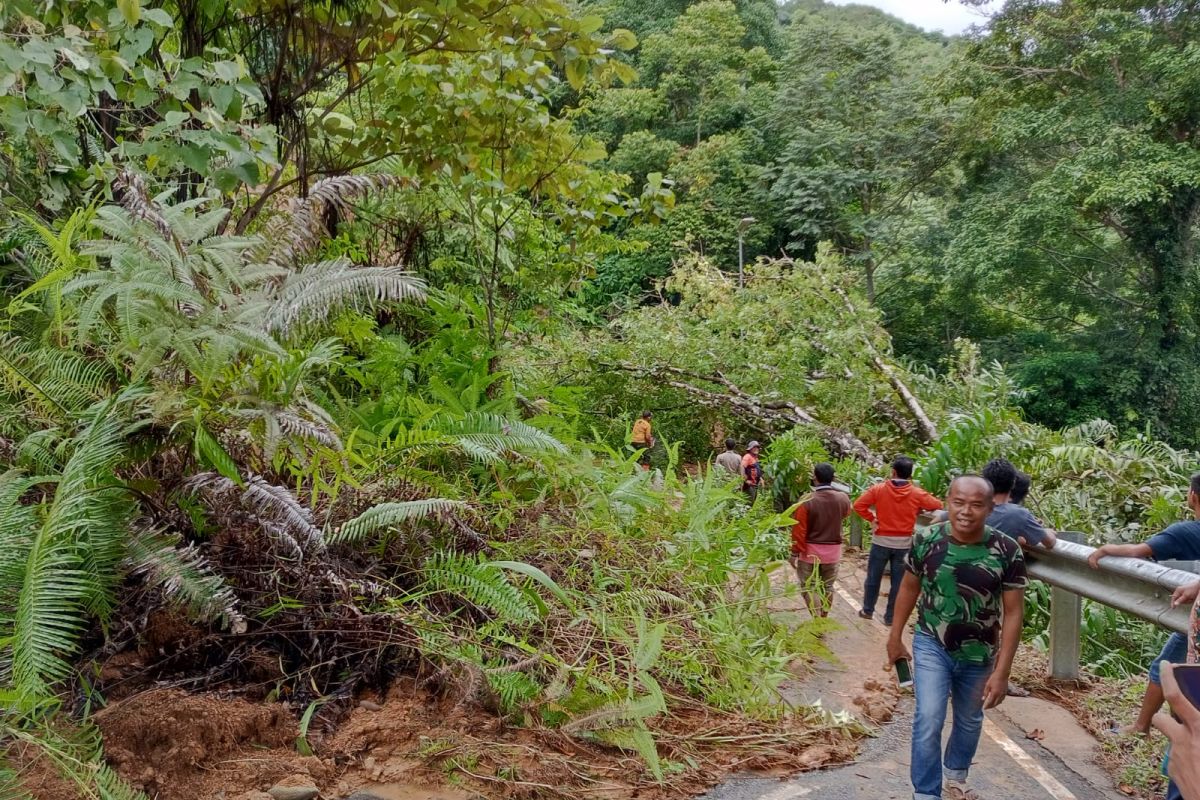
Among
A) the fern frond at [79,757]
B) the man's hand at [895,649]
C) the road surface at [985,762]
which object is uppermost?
the man's hand at [895,649]

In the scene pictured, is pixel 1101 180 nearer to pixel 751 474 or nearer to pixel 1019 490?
pixel 751 474

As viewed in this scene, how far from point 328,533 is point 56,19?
304 cm

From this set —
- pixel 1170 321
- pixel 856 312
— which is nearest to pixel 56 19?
pixel 856 312

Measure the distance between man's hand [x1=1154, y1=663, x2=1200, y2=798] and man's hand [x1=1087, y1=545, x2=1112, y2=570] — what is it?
9.94ft

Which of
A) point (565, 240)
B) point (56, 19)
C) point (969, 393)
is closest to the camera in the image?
point (56, 19)

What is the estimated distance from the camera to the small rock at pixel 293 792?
323cm

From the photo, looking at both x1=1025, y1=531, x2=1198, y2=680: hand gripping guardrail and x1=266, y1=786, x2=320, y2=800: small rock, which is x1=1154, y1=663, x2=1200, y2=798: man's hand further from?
x1=266, y1=786, x2=320, y2=800: small rock

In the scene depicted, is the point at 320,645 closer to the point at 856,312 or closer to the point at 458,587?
the point at 458,587

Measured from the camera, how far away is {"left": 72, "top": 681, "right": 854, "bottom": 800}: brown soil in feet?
11.0

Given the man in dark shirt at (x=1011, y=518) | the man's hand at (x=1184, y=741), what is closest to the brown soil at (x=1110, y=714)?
A: the man in dark shirt at (x=1011, y=518)

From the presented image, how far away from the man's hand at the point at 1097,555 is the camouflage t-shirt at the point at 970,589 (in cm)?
115

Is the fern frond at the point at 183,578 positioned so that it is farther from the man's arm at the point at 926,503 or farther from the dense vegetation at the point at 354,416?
the man's arm at the point at 926,503

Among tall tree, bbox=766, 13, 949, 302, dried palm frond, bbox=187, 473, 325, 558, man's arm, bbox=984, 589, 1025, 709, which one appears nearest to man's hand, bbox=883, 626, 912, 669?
man's arm, bbox=984, 589, 1025, 709

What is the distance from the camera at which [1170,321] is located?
79.3 ft
